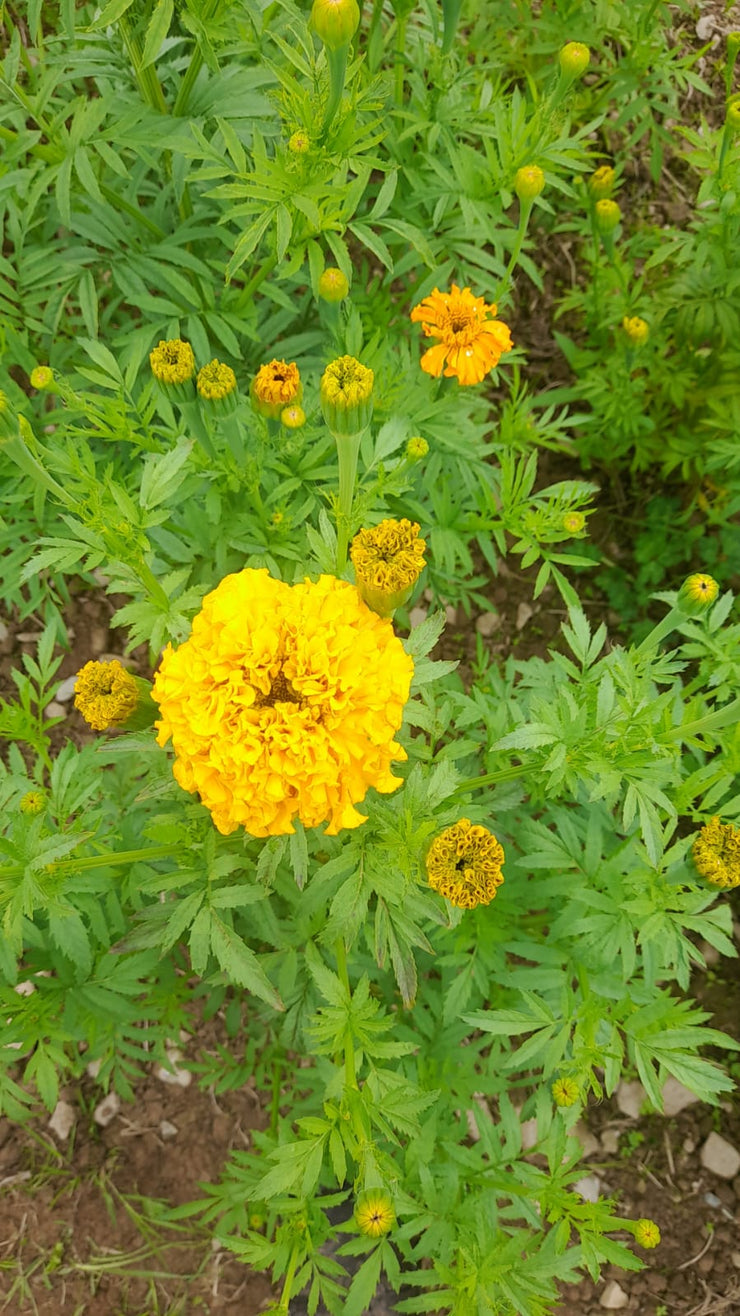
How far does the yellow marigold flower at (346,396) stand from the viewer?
1.58 metres

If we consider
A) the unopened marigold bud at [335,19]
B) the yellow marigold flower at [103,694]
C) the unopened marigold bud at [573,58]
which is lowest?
the yellow marigold flower at [103,694]

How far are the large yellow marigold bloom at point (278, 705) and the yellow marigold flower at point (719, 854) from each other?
0.76 meters

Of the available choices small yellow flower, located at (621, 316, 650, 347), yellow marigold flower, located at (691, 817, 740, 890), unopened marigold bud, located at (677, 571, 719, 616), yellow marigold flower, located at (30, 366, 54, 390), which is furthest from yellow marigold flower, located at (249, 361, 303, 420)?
small yellow flower, located at (621, 316, 650, 347)

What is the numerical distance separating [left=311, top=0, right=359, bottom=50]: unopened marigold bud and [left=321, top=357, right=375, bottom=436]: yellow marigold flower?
1.90 feet

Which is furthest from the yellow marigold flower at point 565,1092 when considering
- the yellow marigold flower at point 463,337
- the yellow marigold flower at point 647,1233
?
the yellow marigold flower at point 463,337

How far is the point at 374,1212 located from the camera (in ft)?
5.56

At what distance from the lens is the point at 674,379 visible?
10.5 feet

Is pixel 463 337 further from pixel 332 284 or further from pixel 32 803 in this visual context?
pixel 32 803

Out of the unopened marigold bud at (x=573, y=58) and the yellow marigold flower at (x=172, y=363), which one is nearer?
the yellow marigold flower at (x=172, y=363)

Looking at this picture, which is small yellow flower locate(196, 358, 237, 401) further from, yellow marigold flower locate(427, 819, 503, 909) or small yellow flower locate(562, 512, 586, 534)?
yellow marigold flower locate(427, 819, 503, 909)

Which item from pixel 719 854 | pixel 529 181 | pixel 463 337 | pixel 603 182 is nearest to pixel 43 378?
pixel 463 337

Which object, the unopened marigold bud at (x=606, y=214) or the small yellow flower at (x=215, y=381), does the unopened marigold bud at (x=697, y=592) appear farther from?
the unopened marigold bud at (x=606, y=214)

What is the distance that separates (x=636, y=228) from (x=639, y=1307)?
4049 mm

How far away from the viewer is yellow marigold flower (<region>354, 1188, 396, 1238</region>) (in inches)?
66.2
